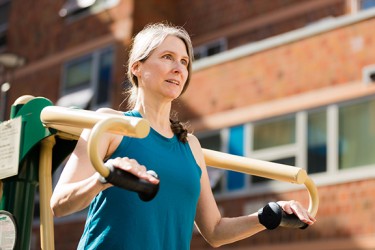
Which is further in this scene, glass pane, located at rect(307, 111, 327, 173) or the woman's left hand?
glass pane, located at rect(307, 111, 327, 173)

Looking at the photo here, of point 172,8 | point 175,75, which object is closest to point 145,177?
point 175,75

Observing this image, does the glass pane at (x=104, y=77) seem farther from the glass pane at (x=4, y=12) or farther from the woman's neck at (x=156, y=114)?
the woman's neck at (x=156, y=114)

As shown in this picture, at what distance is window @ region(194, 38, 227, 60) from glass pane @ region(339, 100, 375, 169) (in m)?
5.66

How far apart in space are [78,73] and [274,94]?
593 cm

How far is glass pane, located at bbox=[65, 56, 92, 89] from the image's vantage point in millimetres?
18706

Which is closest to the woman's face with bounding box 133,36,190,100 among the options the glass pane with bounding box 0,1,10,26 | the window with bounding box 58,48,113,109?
the window with bounding box 58,48,113,109

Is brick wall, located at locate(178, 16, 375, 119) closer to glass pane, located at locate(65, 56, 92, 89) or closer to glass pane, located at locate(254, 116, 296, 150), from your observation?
glass pane, located at locate(254, 116, 296, 150)

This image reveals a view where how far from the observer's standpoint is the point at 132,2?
18.4 meters

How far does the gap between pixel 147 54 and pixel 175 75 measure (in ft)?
0.38

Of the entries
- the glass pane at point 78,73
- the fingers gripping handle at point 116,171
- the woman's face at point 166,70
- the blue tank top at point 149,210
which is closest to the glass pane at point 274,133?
the glass pane at point 78,73

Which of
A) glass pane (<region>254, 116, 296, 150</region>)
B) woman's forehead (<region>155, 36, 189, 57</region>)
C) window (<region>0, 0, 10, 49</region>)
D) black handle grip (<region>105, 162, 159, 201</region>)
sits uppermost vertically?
window (<region>0, 0, 10, 49</region>)

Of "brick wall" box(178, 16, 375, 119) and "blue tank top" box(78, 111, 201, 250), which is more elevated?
"brick wall" box(178, 16, 375, 119)

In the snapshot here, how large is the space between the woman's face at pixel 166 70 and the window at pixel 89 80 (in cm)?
1506

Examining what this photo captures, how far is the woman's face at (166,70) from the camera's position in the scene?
288 centimetres
